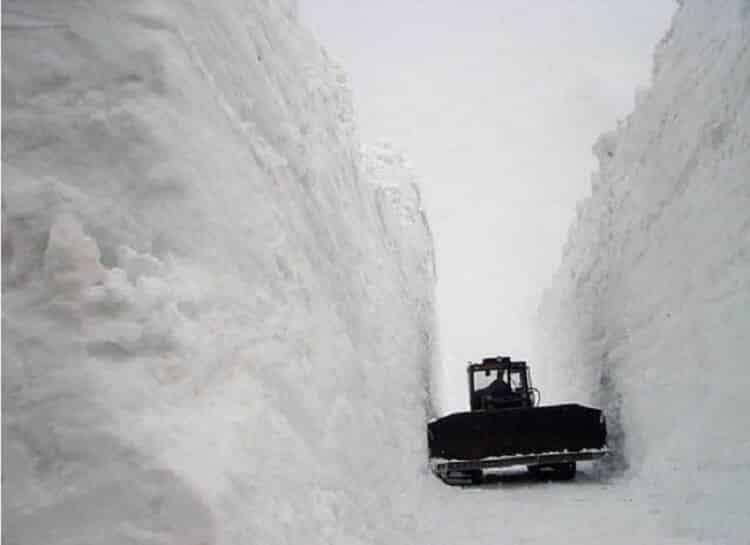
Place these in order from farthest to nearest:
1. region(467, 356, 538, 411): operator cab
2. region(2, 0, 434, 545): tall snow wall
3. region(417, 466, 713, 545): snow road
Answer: region(467, 356, 538, 411): operator cab
region(417, 466, 713, 545): snow road
region(2, 0, 434, 545): tall snow wall

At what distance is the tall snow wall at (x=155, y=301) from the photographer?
1993 mm

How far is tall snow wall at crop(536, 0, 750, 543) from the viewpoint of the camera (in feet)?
20.1

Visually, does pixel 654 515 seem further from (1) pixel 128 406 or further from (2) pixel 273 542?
(1) pixel 128 406

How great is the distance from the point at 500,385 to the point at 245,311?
352 inches

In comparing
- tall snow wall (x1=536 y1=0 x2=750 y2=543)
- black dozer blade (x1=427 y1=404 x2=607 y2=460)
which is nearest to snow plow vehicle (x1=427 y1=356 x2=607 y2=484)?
black dozer blade (x1=427 y1=404 x2=607 y2=460)

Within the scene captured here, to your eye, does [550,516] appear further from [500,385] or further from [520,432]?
[500,385]

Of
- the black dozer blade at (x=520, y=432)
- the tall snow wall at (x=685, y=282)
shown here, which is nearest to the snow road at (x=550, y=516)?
the tall snow wall at (x=685, y=282)

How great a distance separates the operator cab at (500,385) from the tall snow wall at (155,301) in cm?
711

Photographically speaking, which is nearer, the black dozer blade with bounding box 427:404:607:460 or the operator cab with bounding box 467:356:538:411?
the black dozer blade with bounding box 427:404:607:460

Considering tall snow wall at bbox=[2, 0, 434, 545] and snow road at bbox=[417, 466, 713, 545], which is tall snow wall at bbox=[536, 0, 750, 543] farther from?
tall snow wall at bbox=[2, 0, 434, 545]

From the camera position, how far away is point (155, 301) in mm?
2391

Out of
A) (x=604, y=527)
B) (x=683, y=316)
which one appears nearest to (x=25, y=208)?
Result: (x=604, y=527)

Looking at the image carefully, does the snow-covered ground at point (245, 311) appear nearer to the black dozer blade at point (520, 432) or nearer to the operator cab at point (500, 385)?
the black dozer blade at point (520, 432)

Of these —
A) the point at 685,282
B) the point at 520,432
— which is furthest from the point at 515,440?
the point at 685,282
